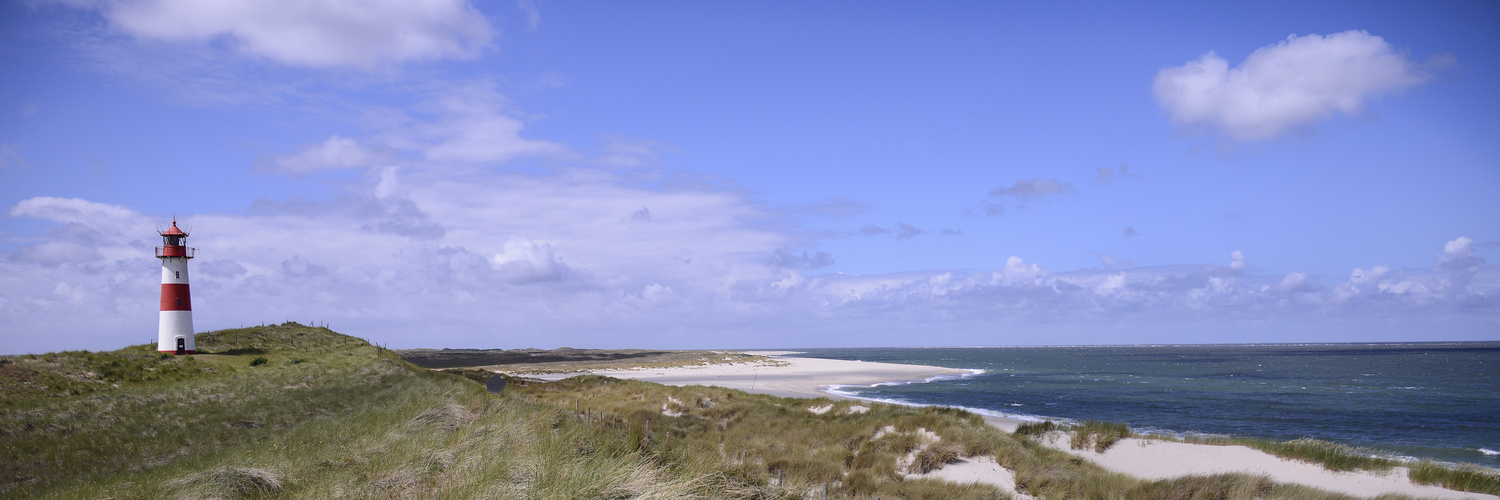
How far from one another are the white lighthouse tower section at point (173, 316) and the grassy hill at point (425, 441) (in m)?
→ 0.94

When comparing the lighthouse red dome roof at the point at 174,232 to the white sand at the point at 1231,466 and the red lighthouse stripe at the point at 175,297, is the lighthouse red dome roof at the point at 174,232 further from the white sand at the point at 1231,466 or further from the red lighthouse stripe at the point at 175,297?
the white sand at the point at 1231,466

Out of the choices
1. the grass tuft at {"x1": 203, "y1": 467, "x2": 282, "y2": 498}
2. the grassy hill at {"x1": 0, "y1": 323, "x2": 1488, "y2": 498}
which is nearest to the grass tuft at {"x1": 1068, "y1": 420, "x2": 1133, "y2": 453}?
the grassy hill at {"x1": 0, "y1": 323, "x2": 1488, "y2": 498}

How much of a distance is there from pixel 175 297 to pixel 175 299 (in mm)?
108

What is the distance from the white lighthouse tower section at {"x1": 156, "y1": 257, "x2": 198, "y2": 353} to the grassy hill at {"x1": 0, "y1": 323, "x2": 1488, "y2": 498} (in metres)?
0.94

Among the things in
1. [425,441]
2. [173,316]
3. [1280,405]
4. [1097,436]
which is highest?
[173,316]

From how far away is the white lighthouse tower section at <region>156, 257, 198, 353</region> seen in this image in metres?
28.9

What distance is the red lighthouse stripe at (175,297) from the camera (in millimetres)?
29266

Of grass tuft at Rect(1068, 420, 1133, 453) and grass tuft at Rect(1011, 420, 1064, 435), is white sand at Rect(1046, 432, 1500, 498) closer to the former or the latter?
grass tuft at Rect(1068, 420, 1133, 453)

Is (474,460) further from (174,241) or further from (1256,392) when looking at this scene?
(1256,392)

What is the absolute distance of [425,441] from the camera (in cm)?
1061

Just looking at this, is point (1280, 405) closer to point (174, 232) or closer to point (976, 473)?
point (976, 473)

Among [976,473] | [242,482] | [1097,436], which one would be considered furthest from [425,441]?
[1097,436]

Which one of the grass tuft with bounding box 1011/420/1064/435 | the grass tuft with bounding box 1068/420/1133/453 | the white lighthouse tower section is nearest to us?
the grass tuft with bounding box 1068/420/1133/453


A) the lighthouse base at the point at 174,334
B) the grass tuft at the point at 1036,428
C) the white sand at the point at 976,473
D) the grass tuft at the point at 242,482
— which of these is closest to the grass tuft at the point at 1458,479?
the grass tuft at the point at 1036,428
